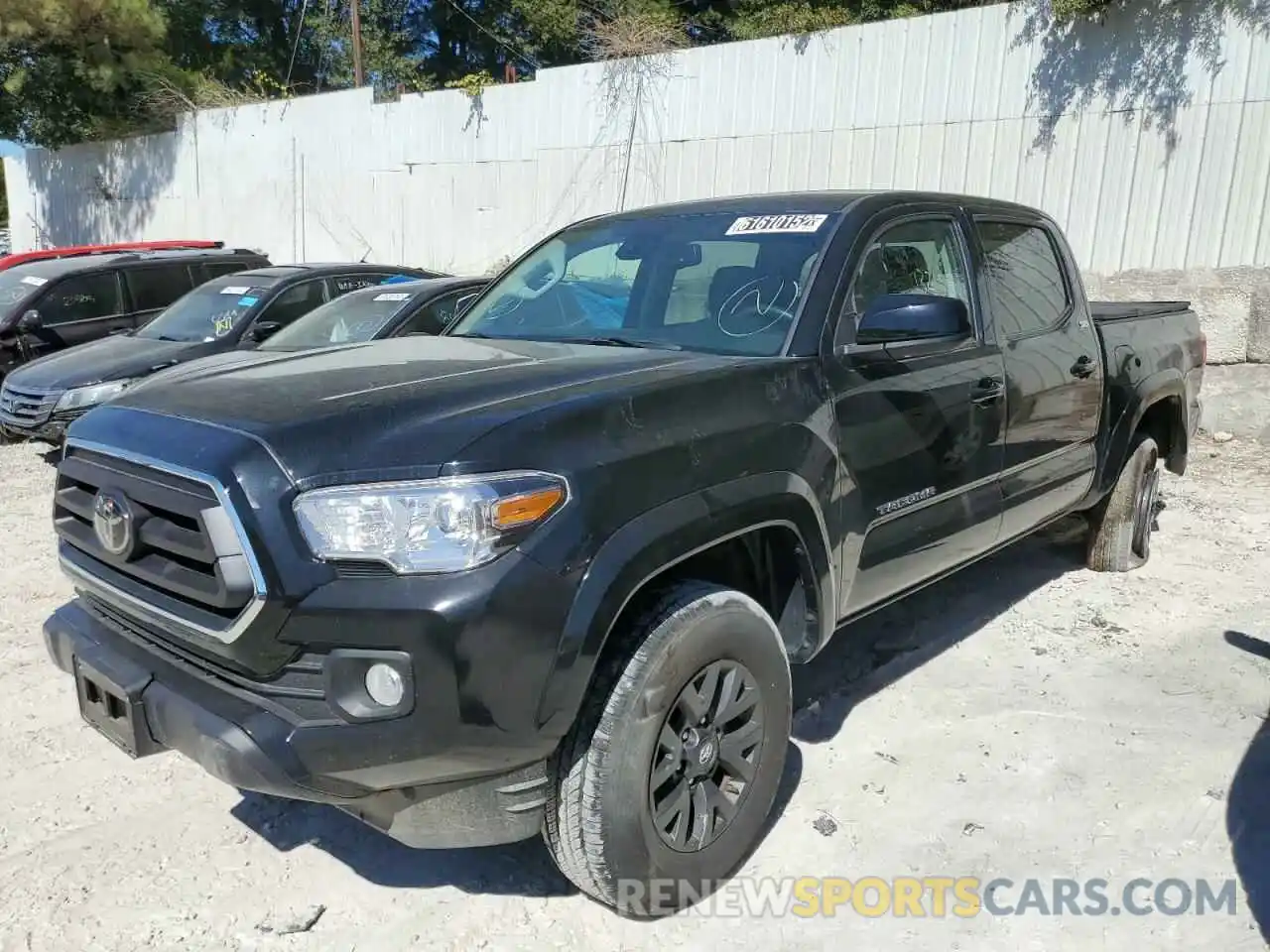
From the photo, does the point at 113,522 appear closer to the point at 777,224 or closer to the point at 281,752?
the point at 281,752

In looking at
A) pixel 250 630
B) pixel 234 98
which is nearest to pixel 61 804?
pixel 250 630

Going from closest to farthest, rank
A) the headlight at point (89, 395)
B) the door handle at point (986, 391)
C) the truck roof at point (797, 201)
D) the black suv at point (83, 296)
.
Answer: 1. the truck roof at point (797, 201)
2. the door handle at point (986, 391)
3. the headlight at point (89, 395)
4. the black suv at point (83, 296)

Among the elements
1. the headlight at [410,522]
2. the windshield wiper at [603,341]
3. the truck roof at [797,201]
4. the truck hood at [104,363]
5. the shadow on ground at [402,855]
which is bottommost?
the shadow on ground at [402,855]

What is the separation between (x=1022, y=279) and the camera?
4254 millimetres

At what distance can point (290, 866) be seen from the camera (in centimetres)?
288

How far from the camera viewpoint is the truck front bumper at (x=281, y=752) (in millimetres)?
→ 2111

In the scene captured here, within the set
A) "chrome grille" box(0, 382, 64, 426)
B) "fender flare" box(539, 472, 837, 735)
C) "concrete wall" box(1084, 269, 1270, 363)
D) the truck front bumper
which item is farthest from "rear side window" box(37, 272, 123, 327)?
"concrete wall" box(1084, 269, 1270, 363)

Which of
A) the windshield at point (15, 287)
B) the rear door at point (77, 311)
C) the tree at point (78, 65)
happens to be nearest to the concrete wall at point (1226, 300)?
the rear door at point (77, 311)

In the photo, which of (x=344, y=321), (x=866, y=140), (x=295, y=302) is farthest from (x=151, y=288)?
(x=866, y=140)

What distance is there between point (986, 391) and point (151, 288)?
8982mm

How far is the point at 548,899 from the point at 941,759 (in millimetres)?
1492

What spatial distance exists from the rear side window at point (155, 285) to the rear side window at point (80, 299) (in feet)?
0.54

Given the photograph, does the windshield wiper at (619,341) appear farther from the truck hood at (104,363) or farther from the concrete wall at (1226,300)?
the concrete wall at (1226,300)

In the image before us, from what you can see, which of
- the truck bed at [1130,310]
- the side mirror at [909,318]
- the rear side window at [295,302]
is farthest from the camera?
the rear side window at [295,302]
